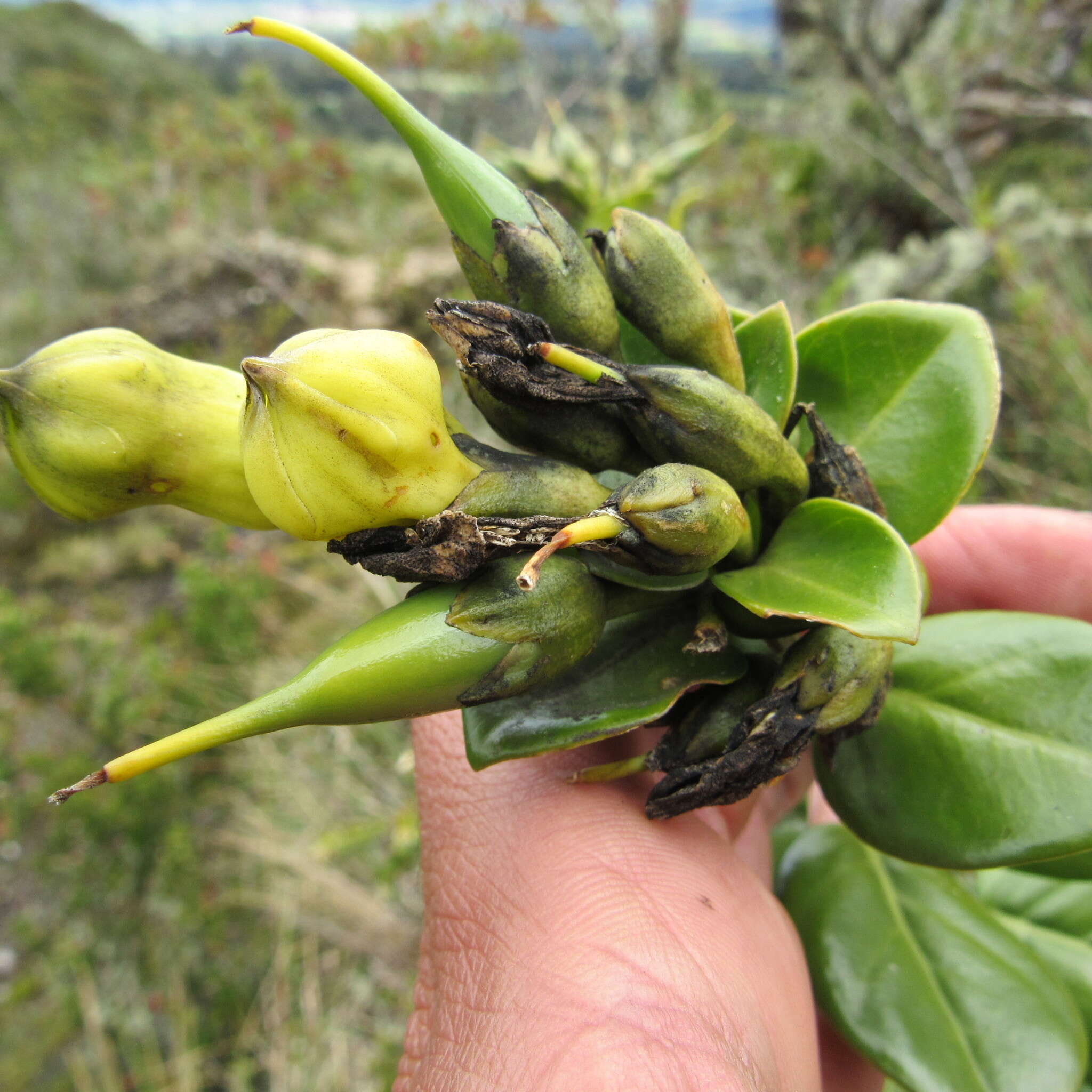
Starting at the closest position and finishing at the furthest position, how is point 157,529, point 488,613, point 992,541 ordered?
point 488,613
point 992,541
point 157,529

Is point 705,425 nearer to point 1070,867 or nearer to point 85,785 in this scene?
point 85,785

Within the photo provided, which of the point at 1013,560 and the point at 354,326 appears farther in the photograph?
the point at 354,326

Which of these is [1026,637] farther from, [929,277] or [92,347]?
[929,277]

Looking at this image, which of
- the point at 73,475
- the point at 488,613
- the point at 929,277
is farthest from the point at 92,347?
the point at 929,277

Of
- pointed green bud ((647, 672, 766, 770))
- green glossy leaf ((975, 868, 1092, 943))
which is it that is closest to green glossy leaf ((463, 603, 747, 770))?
pointed green bud ((647, 672, 766, 770))

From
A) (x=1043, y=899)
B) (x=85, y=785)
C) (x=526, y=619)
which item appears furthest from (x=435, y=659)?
(x=1043, y=899)

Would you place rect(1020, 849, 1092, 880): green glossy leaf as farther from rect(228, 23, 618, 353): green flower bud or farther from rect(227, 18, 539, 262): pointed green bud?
rect(227, 18, 539, 262): pointed green bud
